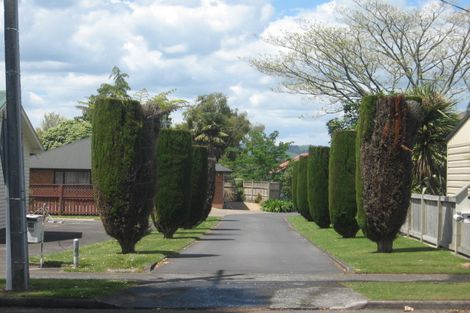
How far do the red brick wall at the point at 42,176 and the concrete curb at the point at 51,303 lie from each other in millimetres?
36673

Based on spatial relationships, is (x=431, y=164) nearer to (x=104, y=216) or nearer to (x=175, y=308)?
(x=104, y=216)

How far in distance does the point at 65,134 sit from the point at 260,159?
19.3 metres

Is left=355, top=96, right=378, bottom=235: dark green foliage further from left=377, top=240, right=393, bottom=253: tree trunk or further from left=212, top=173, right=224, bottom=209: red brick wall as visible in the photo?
left=212, top=173, right=224, bottom=209: red brick wall

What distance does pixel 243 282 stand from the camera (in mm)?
13469

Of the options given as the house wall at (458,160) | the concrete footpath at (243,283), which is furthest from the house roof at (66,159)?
the house wall at (458,160)

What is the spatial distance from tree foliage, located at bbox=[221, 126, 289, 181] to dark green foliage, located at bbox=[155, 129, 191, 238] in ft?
145

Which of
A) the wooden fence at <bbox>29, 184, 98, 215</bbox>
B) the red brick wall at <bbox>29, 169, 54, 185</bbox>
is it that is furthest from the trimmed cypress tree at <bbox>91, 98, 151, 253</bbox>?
the red brick wall at <bbox>29, 169, 54, 185</bbox>

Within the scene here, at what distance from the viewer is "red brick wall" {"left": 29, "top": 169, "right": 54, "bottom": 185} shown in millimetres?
46406

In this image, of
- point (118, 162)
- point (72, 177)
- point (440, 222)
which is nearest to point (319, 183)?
point (440, 222)

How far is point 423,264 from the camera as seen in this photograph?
51.2ft

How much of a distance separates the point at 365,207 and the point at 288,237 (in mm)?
9754

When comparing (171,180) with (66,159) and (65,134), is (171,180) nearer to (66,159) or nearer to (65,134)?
(66,159)

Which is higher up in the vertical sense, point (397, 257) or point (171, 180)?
point (171, 180)

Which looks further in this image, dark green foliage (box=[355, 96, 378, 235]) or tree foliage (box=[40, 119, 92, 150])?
tree foliage (box=[40, 119, 92, 150])
